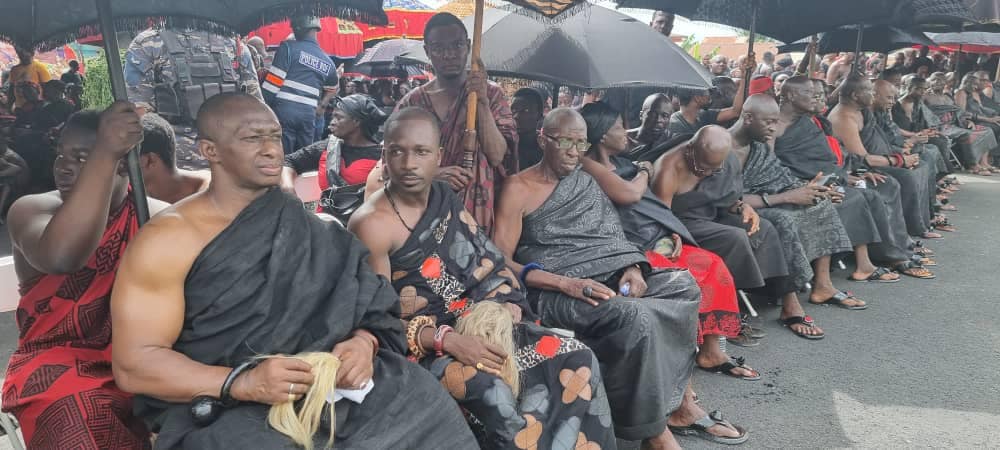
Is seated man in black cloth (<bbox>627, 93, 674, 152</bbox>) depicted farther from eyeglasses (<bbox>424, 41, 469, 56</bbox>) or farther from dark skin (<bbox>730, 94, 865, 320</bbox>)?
eyeglasses (<bbox>424, 41, 469, 56</bbox>)

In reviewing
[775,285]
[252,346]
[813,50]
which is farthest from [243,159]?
[813,50]

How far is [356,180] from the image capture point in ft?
13.3

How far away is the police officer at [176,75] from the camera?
4.48m

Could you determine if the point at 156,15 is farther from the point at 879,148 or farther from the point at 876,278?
the point at 879,148

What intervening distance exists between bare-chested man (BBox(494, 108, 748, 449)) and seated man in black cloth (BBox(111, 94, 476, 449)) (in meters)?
1.04

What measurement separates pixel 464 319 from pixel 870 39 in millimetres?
7583

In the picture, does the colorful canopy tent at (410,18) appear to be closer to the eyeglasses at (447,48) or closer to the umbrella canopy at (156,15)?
the eyeglasses at (447,48)

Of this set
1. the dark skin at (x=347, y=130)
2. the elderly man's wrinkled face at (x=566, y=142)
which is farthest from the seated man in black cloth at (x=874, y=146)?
the dark skin at (x=347, y=130)

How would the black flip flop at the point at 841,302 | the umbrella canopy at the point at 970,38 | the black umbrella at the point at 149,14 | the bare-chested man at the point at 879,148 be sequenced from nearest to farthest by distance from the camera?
the black umbrella at the point at 149,14 < the black flip flop at the point at 841,302 < the bare-chested man at the point at 879,148 < the umbrella canopy at the point at 970,38

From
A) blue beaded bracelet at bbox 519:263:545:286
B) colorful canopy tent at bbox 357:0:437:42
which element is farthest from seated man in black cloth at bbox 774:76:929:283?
colorful canopy tent at bbox 357:0:437:42

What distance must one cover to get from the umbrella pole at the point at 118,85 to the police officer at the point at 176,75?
80.4 inches

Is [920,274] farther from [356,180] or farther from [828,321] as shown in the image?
[356,180]

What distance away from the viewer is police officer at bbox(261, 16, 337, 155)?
6168 mm

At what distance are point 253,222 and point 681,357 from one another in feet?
6.75
